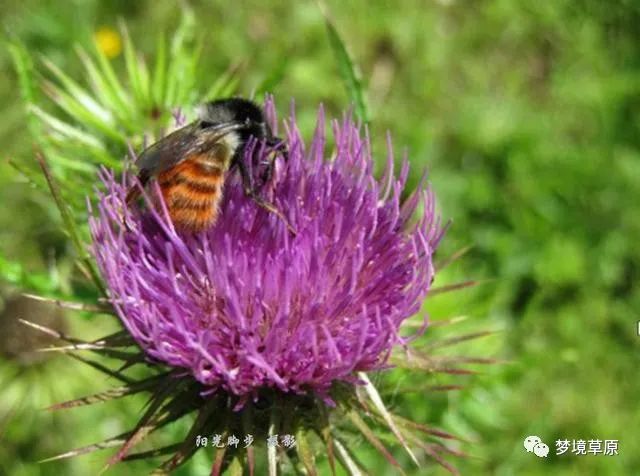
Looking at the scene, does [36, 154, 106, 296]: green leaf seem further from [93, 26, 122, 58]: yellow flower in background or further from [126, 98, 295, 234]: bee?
[93, 26, 122, 58]: yellow flower in background

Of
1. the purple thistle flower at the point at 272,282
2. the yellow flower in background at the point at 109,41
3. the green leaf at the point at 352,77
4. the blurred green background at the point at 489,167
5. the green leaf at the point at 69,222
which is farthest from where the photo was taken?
the yellow flower in background at the point at 109,41

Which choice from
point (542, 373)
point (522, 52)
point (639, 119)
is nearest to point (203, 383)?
point (542, 373)

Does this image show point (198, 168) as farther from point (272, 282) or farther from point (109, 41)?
point (109, 41)

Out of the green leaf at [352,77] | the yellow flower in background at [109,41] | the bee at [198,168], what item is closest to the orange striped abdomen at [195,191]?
the bee at [198,168]

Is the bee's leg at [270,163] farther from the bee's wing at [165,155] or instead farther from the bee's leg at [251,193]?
the bee's wing at [165,155]

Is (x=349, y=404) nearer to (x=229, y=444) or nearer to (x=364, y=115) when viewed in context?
(x=229, y=444)

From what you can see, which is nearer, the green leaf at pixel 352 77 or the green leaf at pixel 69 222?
the green leaf at pixel 69 222

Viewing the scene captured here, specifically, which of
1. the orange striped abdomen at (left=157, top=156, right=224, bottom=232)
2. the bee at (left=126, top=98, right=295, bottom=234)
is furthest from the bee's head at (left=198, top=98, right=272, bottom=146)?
the orange striped abdomen at (left=157, top=156, right=224, bottom=232)

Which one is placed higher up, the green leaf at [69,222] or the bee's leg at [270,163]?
the bee's leg at [270,163]
